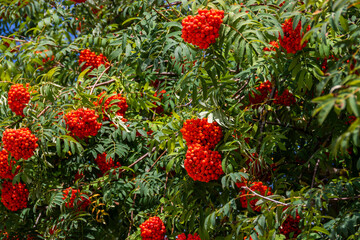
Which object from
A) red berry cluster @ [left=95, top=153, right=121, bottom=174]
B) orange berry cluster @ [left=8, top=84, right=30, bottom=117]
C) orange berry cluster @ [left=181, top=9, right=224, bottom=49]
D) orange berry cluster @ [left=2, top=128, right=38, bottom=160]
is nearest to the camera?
orange berry cluster @ [left=181, top=9, right=224, bottom=49]

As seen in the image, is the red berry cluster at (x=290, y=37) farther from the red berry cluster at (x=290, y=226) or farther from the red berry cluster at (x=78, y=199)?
the red berry cluster at (x=78, y=199)

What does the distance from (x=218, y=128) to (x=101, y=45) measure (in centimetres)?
209

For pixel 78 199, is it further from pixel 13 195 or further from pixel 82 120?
pixel 82 120

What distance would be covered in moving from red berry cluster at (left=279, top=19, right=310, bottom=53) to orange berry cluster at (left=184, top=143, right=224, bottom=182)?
2.87 feet

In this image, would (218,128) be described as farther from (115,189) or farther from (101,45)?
(101,45)

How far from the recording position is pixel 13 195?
5.05 metres

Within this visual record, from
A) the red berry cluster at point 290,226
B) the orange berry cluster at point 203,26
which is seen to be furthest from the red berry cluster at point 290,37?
the red berry cluster at point 290,226

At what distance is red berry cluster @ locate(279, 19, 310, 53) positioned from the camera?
130 inches

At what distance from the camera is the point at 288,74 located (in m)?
3.94

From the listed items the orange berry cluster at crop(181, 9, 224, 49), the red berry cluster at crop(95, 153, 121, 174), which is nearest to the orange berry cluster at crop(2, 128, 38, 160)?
the red berry cluster at crop(95, 153, 121, 174)

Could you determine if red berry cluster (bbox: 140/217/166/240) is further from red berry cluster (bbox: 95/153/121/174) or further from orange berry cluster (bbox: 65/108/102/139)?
red berry cluster (bbox: 95/153/121/174)

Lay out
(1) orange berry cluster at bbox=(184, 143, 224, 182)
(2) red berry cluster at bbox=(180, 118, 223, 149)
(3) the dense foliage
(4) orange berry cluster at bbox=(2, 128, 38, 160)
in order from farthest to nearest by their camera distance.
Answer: (4) orange berry cluster at bbox=(2, 128, 38, 160) < (2) red berry cluster at bbox=(180, 118, 223, 149) < (1) orange berry cluster at bbox=(184, 143, 224, 182) < (3) the dense foliage

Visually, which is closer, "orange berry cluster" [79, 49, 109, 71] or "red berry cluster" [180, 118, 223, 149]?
"red berry cluster" [180, 118, 223, 149]

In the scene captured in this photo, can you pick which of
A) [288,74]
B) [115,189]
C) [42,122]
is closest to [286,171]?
[288,74]
